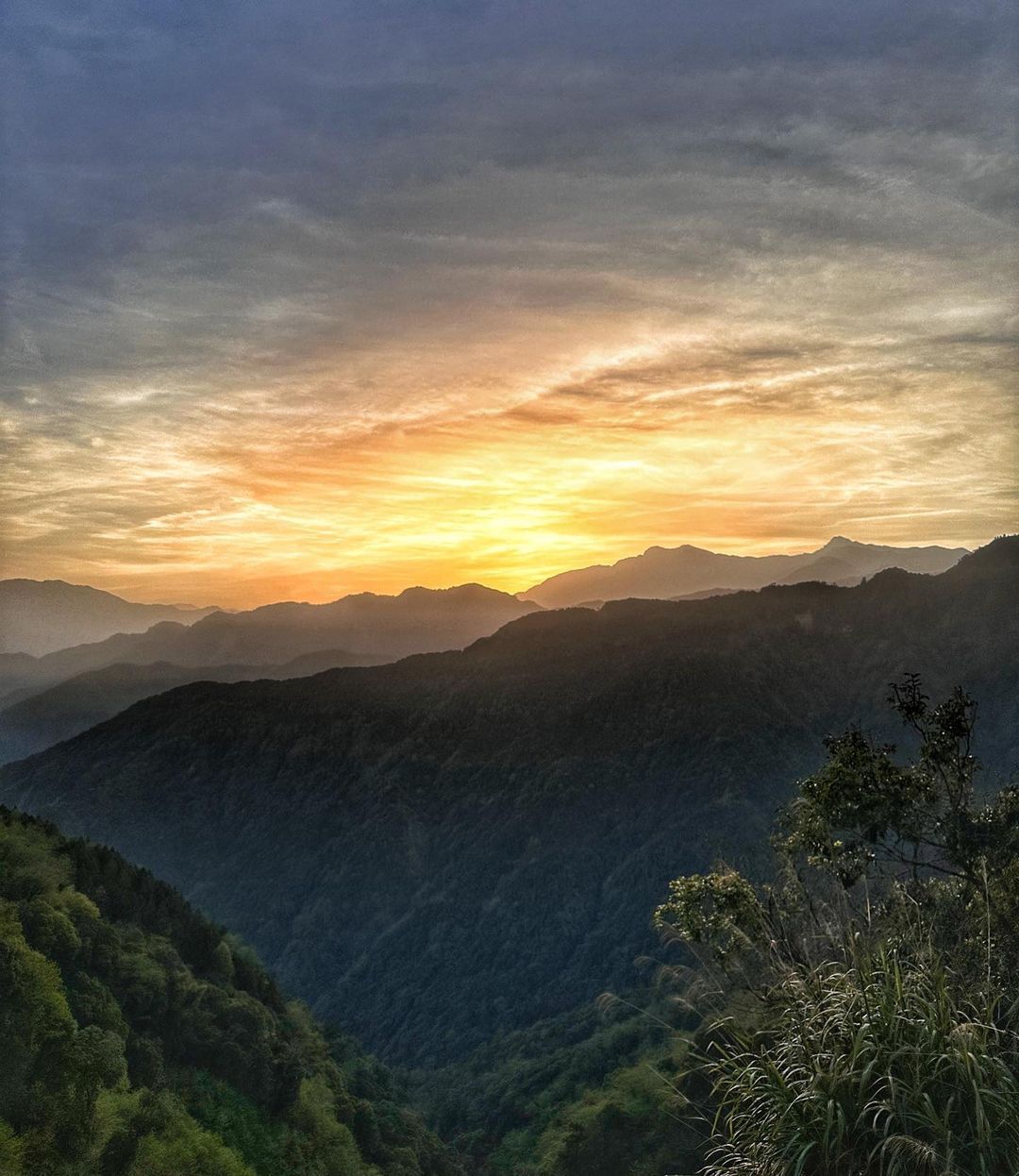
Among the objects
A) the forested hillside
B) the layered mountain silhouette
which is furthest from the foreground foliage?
the layered mountain silhouette

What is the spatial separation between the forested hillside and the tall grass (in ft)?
86.3

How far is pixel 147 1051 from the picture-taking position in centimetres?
4034

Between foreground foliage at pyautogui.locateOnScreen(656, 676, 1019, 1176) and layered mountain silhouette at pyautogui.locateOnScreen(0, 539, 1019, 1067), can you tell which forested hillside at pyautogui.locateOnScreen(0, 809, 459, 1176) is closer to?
foreground foliage at pyautogui.locateOnScreen(656, 676, 1019, 1176)

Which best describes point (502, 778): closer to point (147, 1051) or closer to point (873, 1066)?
point (147, 1051)

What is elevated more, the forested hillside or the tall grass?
the tall grass

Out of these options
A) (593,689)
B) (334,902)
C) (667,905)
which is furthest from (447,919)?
(667,905)

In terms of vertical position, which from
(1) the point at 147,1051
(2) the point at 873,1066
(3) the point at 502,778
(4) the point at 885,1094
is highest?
(2) the point at 873,1066

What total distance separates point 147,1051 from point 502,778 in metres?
111

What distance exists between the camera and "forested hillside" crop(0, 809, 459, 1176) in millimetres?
29969

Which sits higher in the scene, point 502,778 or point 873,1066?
point 873,1066

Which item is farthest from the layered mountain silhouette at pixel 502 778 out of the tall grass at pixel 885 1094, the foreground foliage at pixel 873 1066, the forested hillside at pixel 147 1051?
the tall grass at pixel 885 1094

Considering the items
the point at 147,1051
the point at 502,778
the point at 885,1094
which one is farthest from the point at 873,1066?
the point at 502,778

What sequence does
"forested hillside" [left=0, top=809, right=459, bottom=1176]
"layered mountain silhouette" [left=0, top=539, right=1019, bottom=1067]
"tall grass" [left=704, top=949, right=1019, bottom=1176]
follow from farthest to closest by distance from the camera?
"layered mountain silhouette" [left=0, top=539, right=1019, bottom=1067] → "forested hillside" [left=0, top=809, right=459, bottom=1176] → "tall grass" [left=704, top=949, right=1019, bottom=1176]

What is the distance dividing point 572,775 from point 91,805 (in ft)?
256
